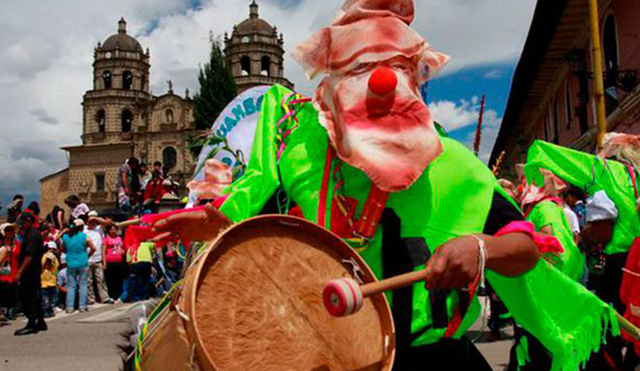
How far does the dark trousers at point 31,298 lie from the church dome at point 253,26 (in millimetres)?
54417

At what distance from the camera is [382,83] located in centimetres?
190

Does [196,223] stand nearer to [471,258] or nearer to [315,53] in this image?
[315,53]

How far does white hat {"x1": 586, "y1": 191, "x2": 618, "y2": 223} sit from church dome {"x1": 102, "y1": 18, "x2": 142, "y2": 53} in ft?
215

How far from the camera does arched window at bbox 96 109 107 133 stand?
A: 6272cm

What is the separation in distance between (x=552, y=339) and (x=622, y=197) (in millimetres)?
3000

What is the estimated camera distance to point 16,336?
841 cm

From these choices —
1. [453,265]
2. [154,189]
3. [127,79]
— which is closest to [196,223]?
[453,265]

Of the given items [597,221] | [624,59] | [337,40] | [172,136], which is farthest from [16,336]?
[172,136]

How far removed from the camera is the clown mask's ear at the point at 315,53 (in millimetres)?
→ 2150

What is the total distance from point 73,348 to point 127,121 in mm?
59720

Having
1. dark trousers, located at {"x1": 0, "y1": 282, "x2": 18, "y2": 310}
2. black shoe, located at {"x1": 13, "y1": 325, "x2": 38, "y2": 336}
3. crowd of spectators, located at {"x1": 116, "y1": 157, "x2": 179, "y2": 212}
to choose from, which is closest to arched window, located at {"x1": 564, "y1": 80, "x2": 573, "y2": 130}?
crowd of spectators, located at {"x1": 116, "y1": 157, "x2": 179, "y2": 212}


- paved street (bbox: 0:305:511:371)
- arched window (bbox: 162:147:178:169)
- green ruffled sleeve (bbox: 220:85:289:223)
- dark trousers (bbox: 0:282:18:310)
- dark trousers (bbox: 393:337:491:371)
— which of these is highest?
arched window (bbox: 162:147:178:169)

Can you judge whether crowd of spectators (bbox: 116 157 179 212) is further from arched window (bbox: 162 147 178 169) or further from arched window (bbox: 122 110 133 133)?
arched window (bbox: 122 110 133 133)

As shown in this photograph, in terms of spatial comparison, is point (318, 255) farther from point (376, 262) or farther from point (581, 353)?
point (581, 353)
